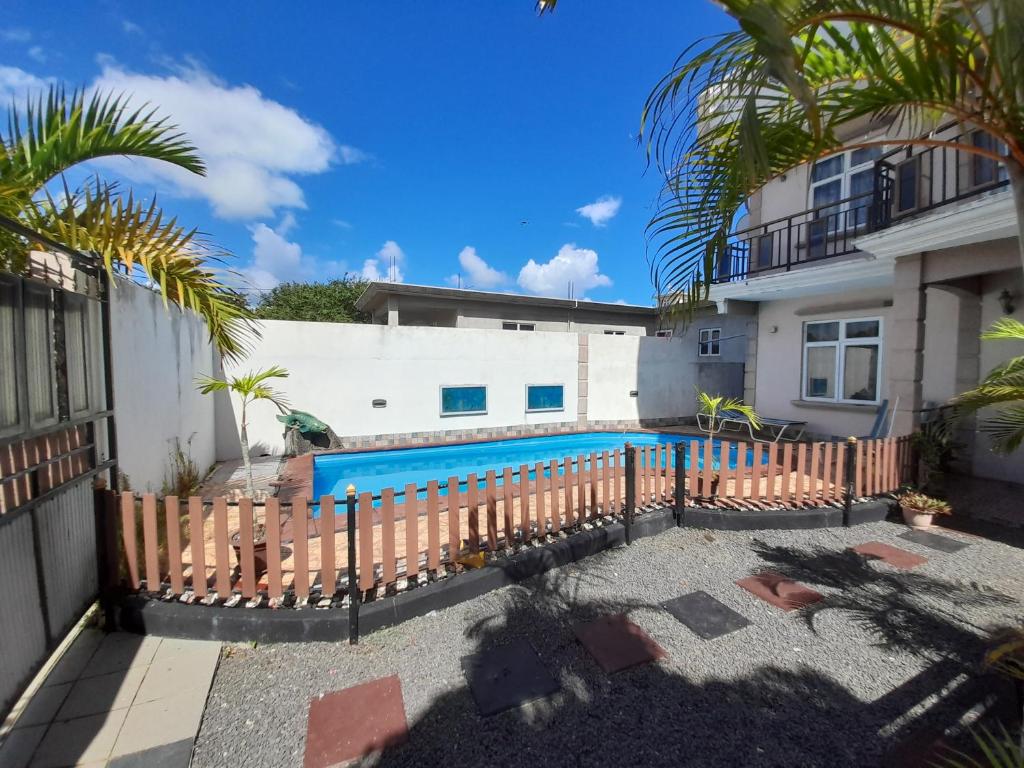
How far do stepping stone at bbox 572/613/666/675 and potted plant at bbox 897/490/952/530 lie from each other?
4.43 metres

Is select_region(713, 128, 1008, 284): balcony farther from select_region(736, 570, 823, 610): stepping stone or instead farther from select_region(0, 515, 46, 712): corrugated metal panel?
select_region(0, 515, 46, 712): corrugated metal panel

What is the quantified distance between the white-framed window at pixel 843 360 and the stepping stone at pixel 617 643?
8907mm

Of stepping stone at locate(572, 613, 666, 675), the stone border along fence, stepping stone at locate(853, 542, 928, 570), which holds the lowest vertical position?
stepping stone at locate(572, 613, 666, 675)

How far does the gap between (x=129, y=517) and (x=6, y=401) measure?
1277 millimetres

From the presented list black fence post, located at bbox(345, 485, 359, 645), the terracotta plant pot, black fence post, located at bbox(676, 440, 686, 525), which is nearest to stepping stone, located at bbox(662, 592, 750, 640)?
black fence post, located at bbox(676, 440, 686, 525)

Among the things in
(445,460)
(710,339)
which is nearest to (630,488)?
(445,460)

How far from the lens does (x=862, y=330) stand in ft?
29.5

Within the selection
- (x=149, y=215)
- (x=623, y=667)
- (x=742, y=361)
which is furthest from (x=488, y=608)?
(x=742, y=361)

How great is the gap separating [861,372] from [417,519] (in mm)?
10091

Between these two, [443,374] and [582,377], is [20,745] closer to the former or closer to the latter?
[443,374]

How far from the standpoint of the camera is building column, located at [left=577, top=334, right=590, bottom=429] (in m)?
12.7

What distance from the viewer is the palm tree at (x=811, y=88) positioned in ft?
4.76

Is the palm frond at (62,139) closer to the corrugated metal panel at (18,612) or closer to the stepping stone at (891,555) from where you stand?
the corrugated metal panel at (18,612)

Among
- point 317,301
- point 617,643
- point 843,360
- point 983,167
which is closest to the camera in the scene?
point 617,643
